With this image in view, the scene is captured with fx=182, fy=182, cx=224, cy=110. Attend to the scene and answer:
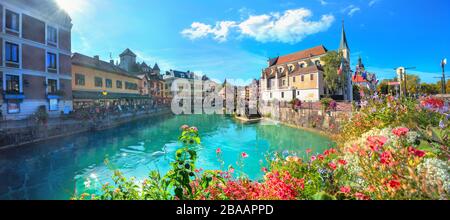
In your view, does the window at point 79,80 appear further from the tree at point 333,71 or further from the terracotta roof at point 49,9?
the tree at point 333,71

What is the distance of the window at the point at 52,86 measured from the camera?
626 inches

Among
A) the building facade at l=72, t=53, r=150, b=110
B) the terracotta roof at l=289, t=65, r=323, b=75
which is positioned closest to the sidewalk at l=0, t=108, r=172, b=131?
the building facade at l=72, t=53, r=150, b=110

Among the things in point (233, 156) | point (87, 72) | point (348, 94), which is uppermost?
point (87, 72)

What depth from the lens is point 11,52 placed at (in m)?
13.4

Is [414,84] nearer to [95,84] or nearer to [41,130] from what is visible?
[41,130]

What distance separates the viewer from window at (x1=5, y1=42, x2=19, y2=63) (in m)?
13.1

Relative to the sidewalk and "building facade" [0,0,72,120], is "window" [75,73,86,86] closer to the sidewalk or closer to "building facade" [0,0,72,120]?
"building facade" [0,0,72,120]

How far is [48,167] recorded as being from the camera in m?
8.16

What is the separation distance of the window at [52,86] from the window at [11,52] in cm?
272

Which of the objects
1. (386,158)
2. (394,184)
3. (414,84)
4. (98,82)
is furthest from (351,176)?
(414,84)

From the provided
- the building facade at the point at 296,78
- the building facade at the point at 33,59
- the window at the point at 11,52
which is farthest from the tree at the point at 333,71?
the window at the point at 11,52

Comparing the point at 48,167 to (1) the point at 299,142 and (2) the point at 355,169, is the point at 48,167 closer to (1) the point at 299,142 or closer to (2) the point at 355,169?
(2) the point at 355,169
